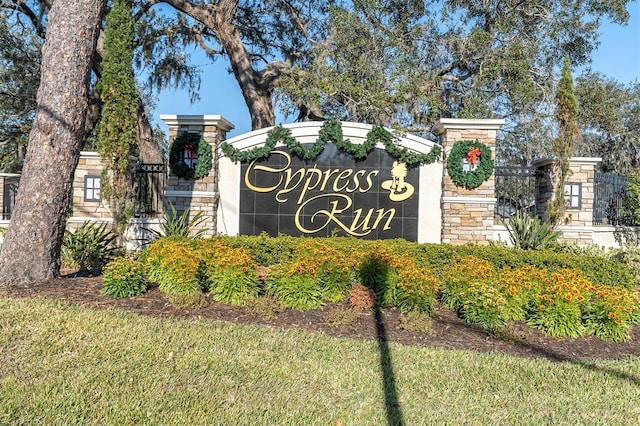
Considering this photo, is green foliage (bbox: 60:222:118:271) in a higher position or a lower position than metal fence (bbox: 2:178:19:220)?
lower

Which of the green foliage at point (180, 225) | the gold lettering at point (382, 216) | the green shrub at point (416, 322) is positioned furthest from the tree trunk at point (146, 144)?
the green shrub at point (416, 322)

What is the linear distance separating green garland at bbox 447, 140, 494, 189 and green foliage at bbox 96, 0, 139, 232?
5925mm

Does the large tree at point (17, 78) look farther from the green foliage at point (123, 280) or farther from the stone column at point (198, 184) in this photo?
the green foliage at point (123, 280)

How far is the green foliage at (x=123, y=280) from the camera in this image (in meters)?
5.43

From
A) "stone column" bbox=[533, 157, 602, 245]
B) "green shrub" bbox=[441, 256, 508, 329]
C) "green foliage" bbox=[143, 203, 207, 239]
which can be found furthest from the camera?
"stone column" bbox=[533, 157, 602, 245]

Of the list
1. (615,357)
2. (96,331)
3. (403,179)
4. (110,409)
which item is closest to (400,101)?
(403,179)

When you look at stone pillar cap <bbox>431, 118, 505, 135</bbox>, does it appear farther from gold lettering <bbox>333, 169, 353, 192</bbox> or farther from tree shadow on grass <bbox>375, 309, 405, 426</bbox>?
tree shadow on grass <bbox>375, 309, 405, 426</bbox>

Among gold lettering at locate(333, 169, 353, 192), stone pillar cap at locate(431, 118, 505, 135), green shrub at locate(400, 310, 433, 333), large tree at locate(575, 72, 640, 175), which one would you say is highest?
large tree at locate(575, 72, 640, 175)

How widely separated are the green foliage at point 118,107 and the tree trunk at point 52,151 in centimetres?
202

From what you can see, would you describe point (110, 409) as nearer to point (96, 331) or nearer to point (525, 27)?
point (96, 331)

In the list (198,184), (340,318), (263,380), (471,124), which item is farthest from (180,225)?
(263,380)

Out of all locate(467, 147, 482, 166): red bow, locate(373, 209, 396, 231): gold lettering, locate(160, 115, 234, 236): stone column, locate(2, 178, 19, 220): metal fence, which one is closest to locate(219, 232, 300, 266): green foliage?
locate(160, 115, 234, 236): stone column

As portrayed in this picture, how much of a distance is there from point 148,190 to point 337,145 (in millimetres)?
4678

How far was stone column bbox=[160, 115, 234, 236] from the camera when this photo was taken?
951 cm
